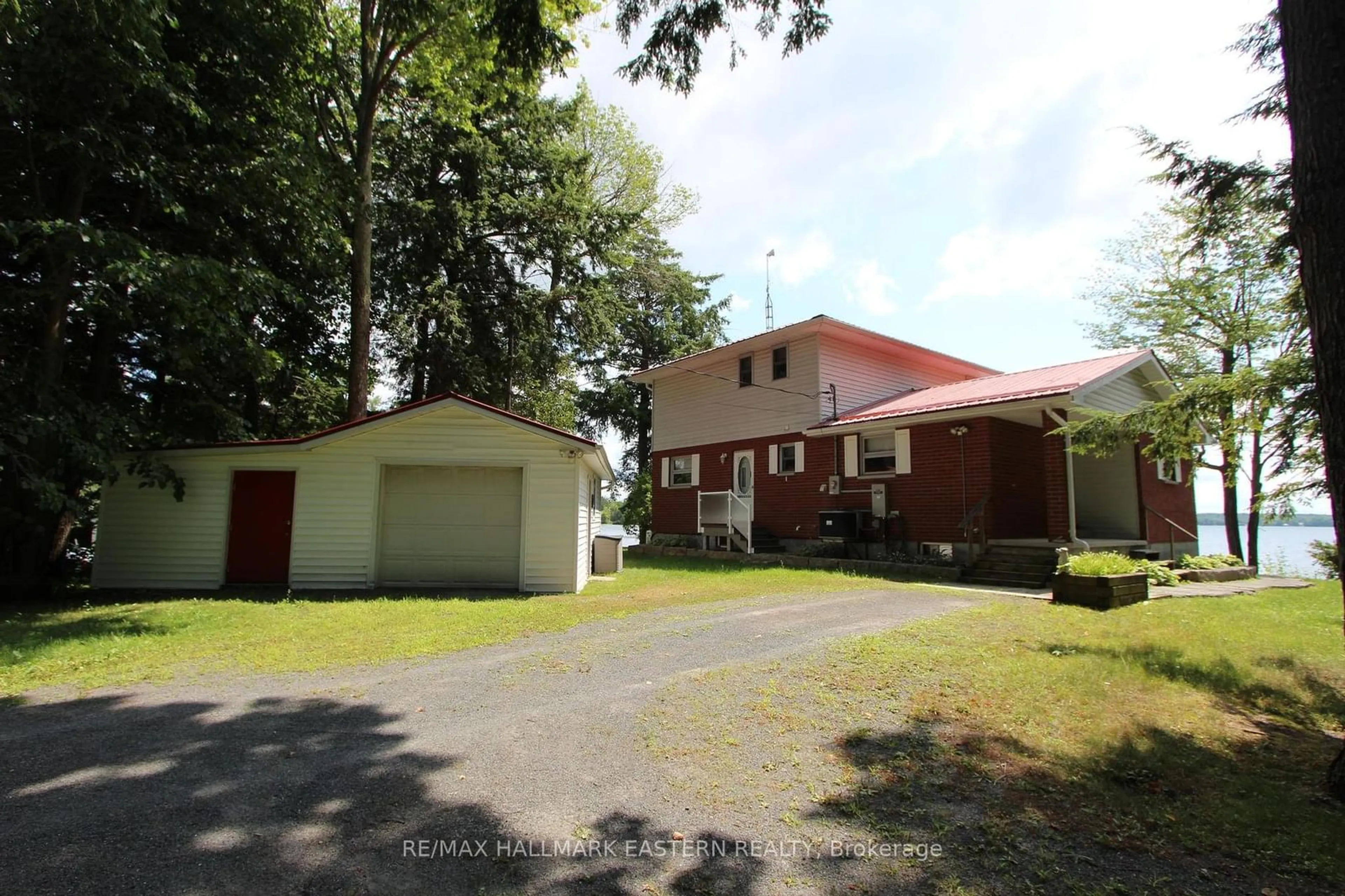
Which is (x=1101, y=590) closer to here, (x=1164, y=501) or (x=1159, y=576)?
(x=1159, y=576)

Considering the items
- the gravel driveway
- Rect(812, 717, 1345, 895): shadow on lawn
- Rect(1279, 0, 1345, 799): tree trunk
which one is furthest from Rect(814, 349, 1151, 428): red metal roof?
the gravel driveway

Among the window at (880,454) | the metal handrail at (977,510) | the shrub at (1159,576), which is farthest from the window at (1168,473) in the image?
the window at (880,454)

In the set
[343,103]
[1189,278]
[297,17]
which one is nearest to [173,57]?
[297,17]

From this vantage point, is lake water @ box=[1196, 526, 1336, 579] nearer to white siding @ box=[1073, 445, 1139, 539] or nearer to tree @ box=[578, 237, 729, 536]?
white siding @ box=[1073, 445, 1139, 539]

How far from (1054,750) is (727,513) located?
14669 millimetres

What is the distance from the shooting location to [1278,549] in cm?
1870

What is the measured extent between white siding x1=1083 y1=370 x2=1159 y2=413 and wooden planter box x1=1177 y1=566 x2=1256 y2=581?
3469mm

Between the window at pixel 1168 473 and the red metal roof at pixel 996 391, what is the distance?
290cm

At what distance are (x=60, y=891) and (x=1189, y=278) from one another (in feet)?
94.8

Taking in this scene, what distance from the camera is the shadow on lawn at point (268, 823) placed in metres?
2.57

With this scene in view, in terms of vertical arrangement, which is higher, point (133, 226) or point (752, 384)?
point (133, 226)

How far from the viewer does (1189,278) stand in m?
21.8

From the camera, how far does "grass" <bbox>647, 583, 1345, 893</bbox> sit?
9.38 ft

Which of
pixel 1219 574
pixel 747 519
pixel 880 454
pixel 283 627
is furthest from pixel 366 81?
pixel 1219 574
